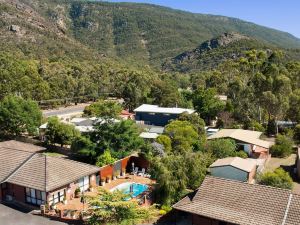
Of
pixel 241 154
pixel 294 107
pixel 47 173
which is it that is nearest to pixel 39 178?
pixel 47 173

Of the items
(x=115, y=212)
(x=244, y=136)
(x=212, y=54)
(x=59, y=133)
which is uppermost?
(x=212, y=54)

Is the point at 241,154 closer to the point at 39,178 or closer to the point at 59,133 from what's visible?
the point at 59,133

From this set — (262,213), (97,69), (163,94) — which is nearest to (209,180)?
(262,213)

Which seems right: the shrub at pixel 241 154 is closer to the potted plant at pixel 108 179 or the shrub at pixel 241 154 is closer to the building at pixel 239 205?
the potted plant at pixel 108 179

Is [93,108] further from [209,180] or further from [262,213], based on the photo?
[262,213]

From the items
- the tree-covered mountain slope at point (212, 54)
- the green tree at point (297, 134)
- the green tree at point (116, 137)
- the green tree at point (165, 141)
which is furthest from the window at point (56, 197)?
the tree-covered mountain slope at point (212, 54)

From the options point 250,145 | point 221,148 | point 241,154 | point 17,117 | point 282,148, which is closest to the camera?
point 221,148
